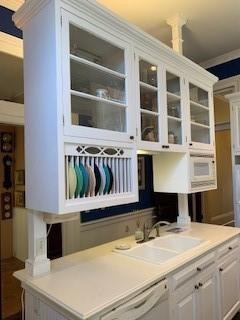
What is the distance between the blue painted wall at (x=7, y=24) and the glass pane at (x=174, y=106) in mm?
1384

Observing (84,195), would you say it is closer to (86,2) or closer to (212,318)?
(86,2)

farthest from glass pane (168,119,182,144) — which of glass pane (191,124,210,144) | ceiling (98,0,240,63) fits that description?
ceiling (98,0,240,63)

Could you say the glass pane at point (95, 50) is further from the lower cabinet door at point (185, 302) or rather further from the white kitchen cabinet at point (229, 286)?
the white kitchen cabinet at point (229, 286)

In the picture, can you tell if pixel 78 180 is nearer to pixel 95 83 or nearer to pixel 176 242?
pixel 95 83

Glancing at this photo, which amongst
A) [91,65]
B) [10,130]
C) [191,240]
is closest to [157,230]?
[191,240]

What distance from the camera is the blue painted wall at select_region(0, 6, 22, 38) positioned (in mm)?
2137

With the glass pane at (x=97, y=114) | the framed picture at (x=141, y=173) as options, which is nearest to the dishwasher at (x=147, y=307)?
the glass pane at (x=97, y=114)

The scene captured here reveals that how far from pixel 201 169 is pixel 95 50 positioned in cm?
162

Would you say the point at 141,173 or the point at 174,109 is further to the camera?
the point at 141,173

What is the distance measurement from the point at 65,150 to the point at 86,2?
874 millimetres

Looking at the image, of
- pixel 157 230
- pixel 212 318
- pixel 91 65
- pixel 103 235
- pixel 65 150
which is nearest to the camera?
pixel 65 150

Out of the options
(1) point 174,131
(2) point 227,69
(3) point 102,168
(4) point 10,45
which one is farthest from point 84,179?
(2) point 227,69

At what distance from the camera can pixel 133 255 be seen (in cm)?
197

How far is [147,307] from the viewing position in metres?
1.46
